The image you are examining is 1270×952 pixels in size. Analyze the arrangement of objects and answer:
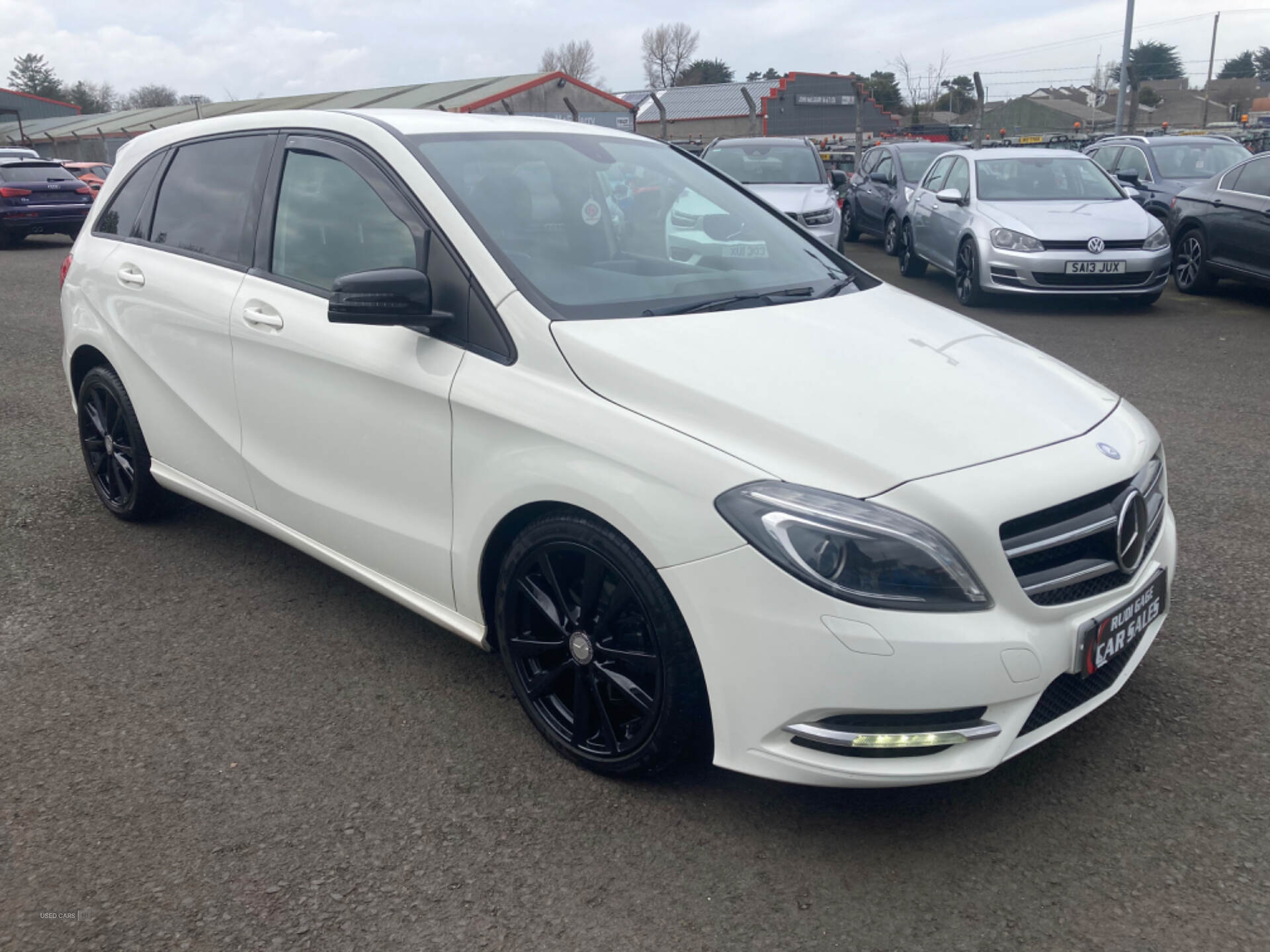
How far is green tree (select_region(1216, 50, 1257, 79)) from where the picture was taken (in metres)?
89.1

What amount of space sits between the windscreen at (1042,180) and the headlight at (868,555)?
9.30 metres

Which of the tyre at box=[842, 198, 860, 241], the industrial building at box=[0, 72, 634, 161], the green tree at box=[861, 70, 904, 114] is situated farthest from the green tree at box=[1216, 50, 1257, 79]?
the tyre at box=[842, 198, 860, 241]

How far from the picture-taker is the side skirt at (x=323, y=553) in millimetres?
3105

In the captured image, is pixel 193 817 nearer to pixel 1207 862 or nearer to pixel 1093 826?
pixel 1093 826

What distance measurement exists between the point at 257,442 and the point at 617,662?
1663 millimetres

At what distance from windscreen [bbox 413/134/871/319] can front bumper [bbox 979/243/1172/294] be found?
6.71m

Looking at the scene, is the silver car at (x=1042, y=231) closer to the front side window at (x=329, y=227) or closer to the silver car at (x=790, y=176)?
the silver car at (x=790, y=176)

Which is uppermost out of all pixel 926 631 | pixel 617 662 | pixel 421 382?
pixel 421 382

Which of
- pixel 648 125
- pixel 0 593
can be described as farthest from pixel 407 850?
pixel 648 125

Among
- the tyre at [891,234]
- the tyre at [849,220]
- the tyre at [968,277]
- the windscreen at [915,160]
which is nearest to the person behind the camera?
the tyre at [968,277]

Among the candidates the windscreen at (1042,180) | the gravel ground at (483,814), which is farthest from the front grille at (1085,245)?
the gravel ground at (483,814)

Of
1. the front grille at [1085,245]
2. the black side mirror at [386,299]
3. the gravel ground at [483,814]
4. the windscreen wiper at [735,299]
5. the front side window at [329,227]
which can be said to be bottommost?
the gravel ground at [483,814]

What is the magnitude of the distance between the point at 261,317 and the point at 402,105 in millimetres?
48295

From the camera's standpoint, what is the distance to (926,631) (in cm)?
228
